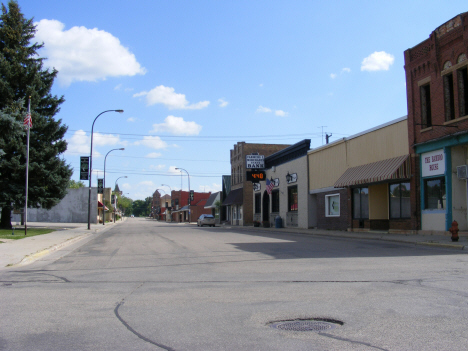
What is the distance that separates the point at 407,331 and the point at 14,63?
108 ft

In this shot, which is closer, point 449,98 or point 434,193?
point 449,98

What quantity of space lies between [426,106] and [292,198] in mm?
19131

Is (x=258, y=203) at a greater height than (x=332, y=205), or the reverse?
(x=258, y=203)

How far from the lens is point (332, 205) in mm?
33469

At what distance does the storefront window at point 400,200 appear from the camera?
81.3 ft

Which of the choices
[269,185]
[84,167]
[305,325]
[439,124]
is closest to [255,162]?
[269,185]

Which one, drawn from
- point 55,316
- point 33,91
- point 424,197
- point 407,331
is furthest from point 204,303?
point 33,91

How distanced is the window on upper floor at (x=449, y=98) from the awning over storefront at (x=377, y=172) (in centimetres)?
325

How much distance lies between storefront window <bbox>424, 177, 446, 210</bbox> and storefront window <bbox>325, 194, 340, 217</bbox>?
375 inches

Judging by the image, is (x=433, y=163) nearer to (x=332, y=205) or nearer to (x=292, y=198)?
(x=332, y=205)

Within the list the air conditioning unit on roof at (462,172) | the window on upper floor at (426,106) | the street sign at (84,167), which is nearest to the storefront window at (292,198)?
the window on upper floor at (426,106)

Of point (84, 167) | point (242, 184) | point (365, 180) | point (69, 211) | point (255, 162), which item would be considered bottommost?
point (69, 211)

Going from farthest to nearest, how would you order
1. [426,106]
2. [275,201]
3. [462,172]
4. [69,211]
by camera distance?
[69,211] < [275,201] < [426,106] < [462,172]

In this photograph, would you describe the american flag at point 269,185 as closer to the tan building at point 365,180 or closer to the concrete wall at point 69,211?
the tan building at point 365,180
